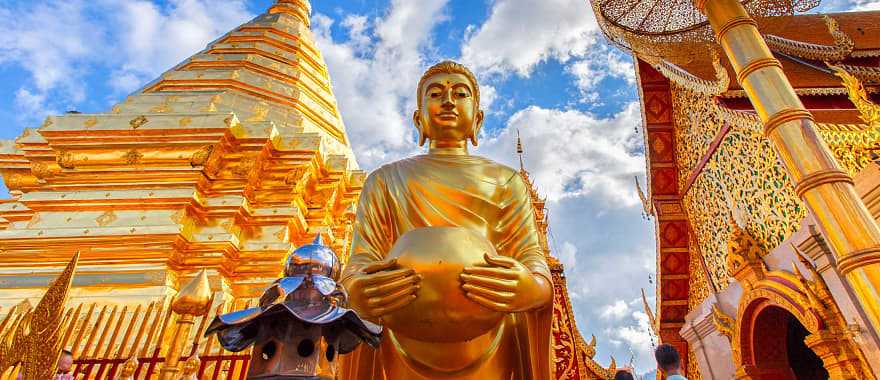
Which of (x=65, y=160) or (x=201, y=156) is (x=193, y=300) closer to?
(x=201, y=156)

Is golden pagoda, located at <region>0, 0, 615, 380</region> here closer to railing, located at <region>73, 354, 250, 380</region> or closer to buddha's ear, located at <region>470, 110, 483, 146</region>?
railing, located at <region>73, 354, 250, 380</region>

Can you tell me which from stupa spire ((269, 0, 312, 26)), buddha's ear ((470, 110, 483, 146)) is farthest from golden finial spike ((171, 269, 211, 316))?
stupa spire ((269, 0, 312, 26))

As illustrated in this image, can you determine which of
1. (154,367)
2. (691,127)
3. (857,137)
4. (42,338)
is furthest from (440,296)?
(691,127)

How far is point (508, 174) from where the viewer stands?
2.22m

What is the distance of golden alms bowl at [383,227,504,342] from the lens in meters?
1.46

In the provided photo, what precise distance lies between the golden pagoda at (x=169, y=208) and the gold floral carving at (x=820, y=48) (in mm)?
3776

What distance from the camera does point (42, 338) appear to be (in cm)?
230

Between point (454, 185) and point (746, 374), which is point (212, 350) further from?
point (746, 374)

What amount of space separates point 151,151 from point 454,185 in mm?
5265

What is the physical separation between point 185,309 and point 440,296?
156 centimetres

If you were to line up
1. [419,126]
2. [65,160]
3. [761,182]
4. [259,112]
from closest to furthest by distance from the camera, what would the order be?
[419,126] → [761,182] → [65,160] → [259,112]

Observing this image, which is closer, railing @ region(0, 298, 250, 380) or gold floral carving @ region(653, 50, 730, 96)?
railing @ region(0, 298, 250, 380)

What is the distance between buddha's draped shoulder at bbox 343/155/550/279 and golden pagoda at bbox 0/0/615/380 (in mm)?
1909

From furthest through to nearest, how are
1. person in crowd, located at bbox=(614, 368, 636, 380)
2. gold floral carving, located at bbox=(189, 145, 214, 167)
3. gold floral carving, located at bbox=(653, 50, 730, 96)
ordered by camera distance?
gold floral carving, located at bbox=(189, 145, 214, 167) → gold floral carving, located at bbox=(653, 50, 730, 96) → person in crowd, located at bbox=(614, 368, 636, 380)
